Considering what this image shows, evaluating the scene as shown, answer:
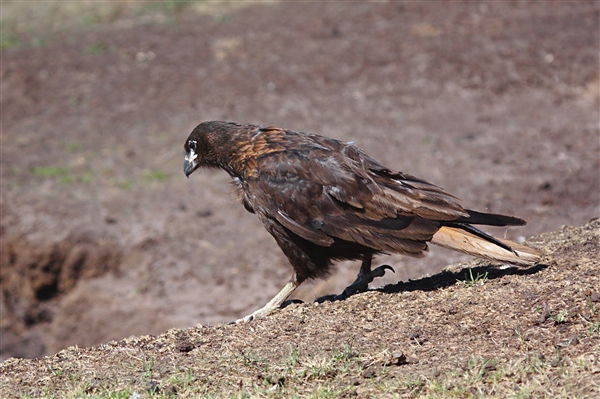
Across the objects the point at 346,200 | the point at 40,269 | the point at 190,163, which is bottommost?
the point at 40,269

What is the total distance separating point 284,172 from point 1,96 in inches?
336

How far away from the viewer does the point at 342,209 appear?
4.99 m

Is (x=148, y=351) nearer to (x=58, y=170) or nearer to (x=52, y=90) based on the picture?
(x=58, y=170)

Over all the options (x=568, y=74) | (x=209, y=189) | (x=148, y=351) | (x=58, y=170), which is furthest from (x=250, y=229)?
(x=568, y=74)

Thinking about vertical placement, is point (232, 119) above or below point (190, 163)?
below

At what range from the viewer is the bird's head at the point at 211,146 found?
561 cm

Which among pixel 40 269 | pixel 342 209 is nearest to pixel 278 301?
pixel 342 209

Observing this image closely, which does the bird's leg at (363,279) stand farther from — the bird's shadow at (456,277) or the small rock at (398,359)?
the small rock at (398,359)

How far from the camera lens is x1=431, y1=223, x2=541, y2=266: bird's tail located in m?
4.70

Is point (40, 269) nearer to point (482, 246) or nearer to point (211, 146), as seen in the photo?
point (211, 146)

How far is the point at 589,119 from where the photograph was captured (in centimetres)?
1075

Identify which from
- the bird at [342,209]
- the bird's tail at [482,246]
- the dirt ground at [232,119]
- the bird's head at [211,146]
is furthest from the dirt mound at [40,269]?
the bird's tail at [482,246]

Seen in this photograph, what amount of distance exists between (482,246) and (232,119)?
689 centimetres

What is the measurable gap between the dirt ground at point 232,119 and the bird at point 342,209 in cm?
49
